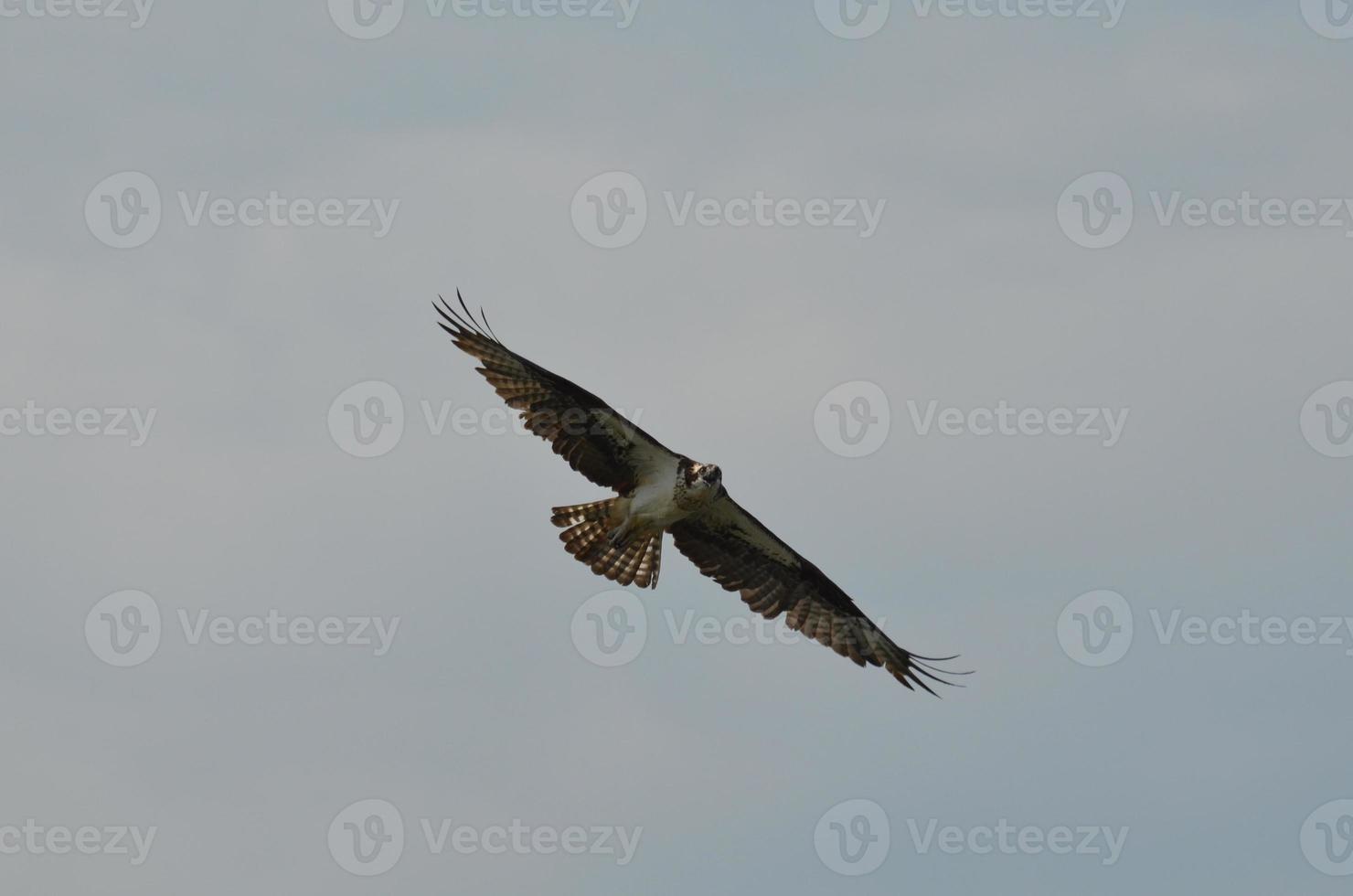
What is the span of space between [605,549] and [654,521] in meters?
0.72

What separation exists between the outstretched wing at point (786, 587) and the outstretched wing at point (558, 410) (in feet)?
5.19

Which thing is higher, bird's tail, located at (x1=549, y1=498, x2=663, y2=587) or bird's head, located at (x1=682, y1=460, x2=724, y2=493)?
bird's head, located at (x1=682, y1=460, x2=724, y2=493)

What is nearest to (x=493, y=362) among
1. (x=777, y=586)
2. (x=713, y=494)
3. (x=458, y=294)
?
(x=458, y=294)

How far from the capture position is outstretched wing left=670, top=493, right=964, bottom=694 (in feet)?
82.8

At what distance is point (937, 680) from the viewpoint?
996 inches

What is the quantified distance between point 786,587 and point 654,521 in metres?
2.17

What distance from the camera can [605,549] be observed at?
80.8 feet

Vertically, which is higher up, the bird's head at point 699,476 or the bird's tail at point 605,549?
the bird's head at point 699,476

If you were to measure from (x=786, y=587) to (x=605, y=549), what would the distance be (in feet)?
7.54

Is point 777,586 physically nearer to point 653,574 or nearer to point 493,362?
point 653,574

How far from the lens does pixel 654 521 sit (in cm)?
2427

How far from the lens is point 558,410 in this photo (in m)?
23.7

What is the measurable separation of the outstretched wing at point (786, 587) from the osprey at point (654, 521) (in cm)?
1

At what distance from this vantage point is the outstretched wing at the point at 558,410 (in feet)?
77.0
